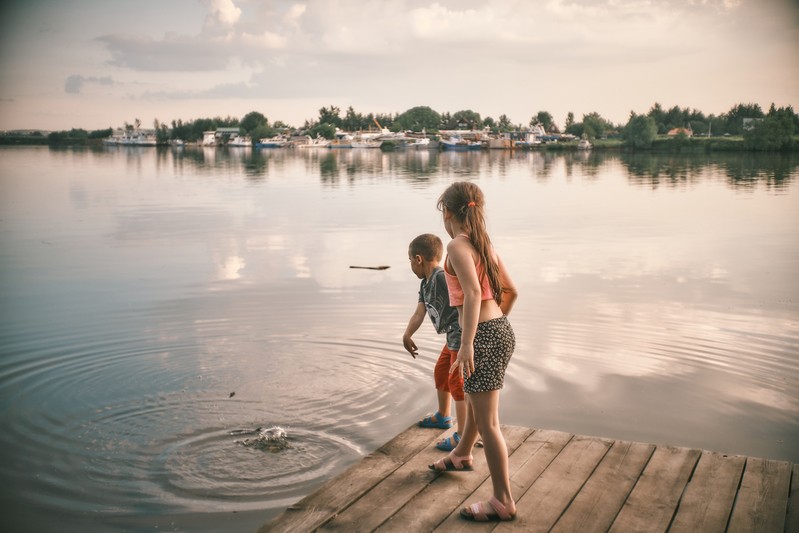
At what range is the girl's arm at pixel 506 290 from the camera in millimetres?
4239

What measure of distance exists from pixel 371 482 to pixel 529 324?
18.1 feet

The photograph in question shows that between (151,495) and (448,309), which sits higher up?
(448,309)

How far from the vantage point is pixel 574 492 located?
4.34 m


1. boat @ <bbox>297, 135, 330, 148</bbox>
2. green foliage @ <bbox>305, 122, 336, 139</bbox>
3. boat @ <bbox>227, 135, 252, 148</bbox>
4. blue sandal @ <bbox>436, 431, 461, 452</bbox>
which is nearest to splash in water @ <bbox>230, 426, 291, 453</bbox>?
blue sandal @ <bbox>436, 431, 461, 452</bbox>

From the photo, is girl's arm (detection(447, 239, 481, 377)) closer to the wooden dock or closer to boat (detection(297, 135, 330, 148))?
the wooden dock

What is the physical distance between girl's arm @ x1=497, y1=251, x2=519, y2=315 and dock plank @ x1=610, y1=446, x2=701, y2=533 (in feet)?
4.37

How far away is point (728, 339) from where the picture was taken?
8.93 m

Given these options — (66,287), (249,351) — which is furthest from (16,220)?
(249,351)

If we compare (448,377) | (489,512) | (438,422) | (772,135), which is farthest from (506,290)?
(772,135)

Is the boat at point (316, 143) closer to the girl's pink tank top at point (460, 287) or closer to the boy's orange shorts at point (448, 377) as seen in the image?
the boy's orange shorts at point (448, 377)

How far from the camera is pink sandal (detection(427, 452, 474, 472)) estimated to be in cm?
465

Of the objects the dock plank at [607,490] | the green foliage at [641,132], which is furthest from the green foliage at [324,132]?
the dock plank at [607,490]

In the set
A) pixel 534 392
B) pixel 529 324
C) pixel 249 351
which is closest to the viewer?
pixel 534 392

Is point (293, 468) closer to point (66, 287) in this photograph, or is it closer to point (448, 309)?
point (448, 309)
